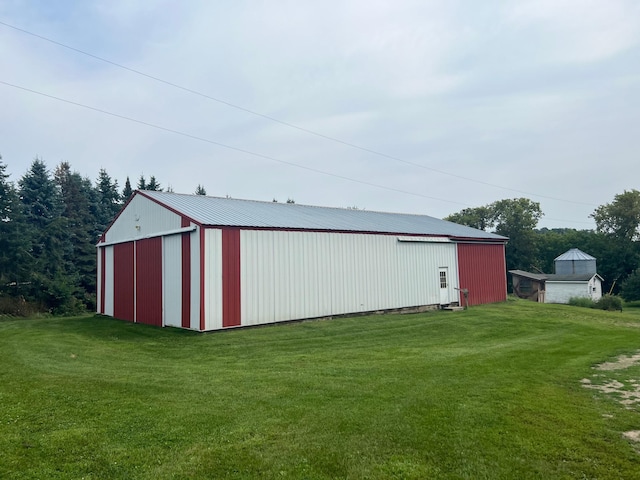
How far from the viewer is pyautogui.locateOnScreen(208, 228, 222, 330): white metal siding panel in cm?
1584

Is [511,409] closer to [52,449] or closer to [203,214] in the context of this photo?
[52,449]

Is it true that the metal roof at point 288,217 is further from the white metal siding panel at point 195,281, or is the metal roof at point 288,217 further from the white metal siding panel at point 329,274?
the white metal siding panel at point 195,281

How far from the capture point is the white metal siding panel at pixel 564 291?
134 feet

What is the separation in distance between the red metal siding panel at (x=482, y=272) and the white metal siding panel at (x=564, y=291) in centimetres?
1622

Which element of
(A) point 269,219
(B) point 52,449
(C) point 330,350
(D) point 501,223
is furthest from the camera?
(D) point 501,223

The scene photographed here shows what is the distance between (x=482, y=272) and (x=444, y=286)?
396 cm

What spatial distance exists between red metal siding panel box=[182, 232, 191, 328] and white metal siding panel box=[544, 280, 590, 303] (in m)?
35.9

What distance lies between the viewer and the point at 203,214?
17531 mm

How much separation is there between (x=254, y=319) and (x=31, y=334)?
7945mm

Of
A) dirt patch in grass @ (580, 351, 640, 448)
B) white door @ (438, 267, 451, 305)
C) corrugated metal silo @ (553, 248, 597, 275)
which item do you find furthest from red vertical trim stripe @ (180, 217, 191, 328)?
corrugated metal silo @ (553, 248, 597, 275)

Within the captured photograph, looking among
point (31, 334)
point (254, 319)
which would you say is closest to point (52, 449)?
point (254, 319)

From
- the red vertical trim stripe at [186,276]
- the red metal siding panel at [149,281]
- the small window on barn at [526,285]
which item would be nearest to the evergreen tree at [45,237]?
the red metal siding panel at [149,281]

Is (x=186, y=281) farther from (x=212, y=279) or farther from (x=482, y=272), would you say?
(x=482, y=272)

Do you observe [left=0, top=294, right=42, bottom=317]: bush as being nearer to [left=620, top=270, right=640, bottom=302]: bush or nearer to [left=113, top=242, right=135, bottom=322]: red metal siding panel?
[left=113, top=242, right=135, bottom=322]: red metal siding panel
